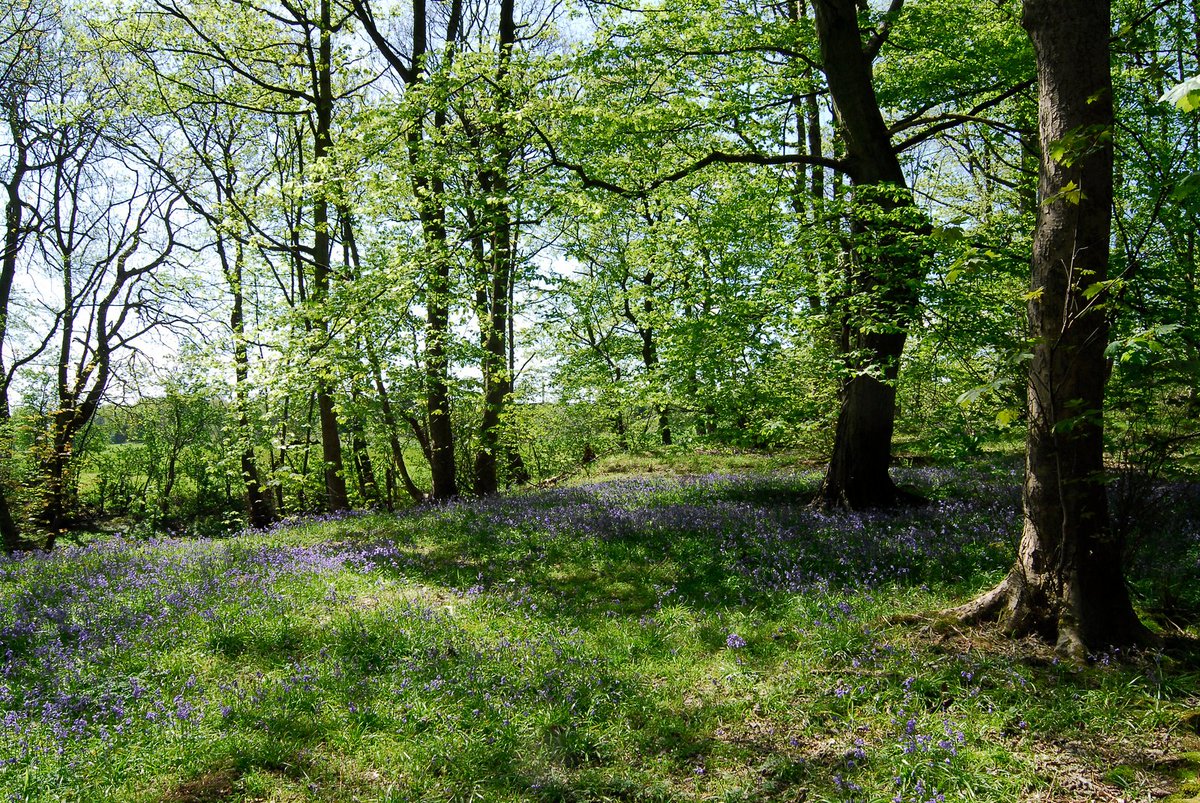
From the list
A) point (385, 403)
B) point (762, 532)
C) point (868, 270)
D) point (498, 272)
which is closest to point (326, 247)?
point (385, 403)

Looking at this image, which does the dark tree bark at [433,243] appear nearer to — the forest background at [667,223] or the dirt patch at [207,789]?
the forest background at [667,223]

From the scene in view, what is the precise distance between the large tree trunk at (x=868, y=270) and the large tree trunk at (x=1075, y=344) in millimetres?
2237

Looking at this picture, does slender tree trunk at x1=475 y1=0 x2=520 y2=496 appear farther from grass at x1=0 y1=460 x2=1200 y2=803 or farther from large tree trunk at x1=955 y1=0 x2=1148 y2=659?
large tree trunk at x1=955 y1=0 x2=1148 y2=659

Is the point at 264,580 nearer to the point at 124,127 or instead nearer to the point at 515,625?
the point at 515,625

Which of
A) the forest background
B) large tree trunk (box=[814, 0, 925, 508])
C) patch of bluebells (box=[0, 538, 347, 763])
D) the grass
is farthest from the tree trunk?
large tree trunk (box=[814, 0, 925, 508])

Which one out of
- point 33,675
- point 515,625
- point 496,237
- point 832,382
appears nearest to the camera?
point 33,675

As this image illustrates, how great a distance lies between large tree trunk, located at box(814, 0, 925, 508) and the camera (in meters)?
7.21

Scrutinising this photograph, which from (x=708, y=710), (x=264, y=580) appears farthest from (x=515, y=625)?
(x=264, y=580)

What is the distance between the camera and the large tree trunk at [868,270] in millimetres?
7215

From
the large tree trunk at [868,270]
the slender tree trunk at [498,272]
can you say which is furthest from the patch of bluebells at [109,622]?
the large tree trunk at [868,270]

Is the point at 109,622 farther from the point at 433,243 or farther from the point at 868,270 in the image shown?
the point at 868,270

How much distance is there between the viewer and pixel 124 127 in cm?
1978

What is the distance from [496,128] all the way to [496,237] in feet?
6.87

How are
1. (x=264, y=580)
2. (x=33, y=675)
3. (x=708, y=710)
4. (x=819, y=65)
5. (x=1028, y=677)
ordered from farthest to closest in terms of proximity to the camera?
(x=819, y=65) → (x=264, y=580) → (x=33, y=675) → (x=708, y=710) → (x=1028, y=677)
